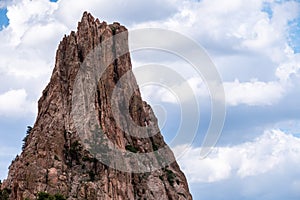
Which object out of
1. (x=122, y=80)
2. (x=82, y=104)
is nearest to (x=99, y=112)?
(x=82, y=104)

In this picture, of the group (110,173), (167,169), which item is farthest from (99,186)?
(167,169)

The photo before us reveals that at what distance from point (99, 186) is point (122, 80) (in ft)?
118

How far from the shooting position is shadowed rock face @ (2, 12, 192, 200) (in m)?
140

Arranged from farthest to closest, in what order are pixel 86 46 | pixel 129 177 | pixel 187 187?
1. pixel 187 187
2. pixel 86 46
3. pixel 129 177

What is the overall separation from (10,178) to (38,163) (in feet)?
37.1

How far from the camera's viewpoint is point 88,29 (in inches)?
6506

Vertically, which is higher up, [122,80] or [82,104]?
[122,80]

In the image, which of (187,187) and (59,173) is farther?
(187,187)

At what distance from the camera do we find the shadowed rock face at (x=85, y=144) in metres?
140

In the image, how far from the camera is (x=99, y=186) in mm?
142250

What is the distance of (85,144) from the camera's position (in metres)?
151

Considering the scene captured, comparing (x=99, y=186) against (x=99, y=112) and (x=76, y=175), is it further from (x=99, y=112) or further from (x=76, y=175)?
(x=99, y=112)

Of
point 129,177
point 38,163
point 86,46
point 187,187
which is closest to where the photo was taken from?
point 38,163

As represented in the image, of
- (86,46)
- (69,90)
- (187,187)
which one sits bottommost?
(187,187)
